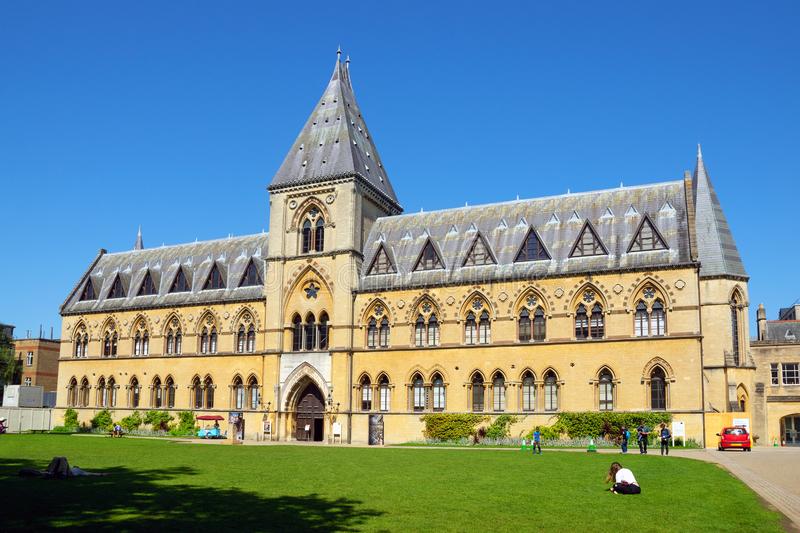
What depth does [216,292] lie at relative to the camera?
57500 mm

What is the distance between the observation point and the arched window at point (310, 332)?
5197cm

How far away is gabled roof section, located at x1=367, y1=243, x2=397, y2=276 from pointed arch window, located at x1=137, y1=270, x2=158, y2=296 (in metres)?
19.9

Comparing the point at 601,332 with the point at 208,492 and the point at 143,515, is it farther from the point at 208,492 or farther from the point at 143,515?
the point at 143,515

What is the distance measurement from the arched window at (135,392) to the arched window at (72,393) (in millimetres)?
6426

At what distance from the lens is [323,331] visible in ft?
170

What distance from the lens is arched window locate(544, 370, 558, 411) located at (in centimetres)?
4497

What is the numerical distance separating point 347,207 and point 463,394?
1469 centimetres

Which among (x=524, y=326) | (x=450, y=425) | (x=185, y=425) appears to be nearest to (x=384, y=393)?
(x=450, y=425)

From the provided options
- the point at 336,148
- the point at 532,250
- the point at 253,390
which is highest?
the point at 336,148

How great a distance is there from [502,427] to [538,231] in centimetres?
1235

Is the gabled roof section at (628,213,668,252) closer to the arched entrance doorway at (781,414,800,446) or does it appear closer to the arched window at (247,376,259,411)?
the arched entrance doorway at (781,414,800,446)

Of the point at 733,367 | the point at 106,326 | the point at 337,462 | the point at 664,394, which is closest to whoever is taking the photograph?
the point at 337,462

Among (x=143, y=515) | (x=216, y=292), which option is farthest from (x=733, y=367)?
(x=143, y=515)

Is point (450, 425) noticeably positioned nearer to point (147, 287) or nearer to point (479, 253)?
point (479, 253)
